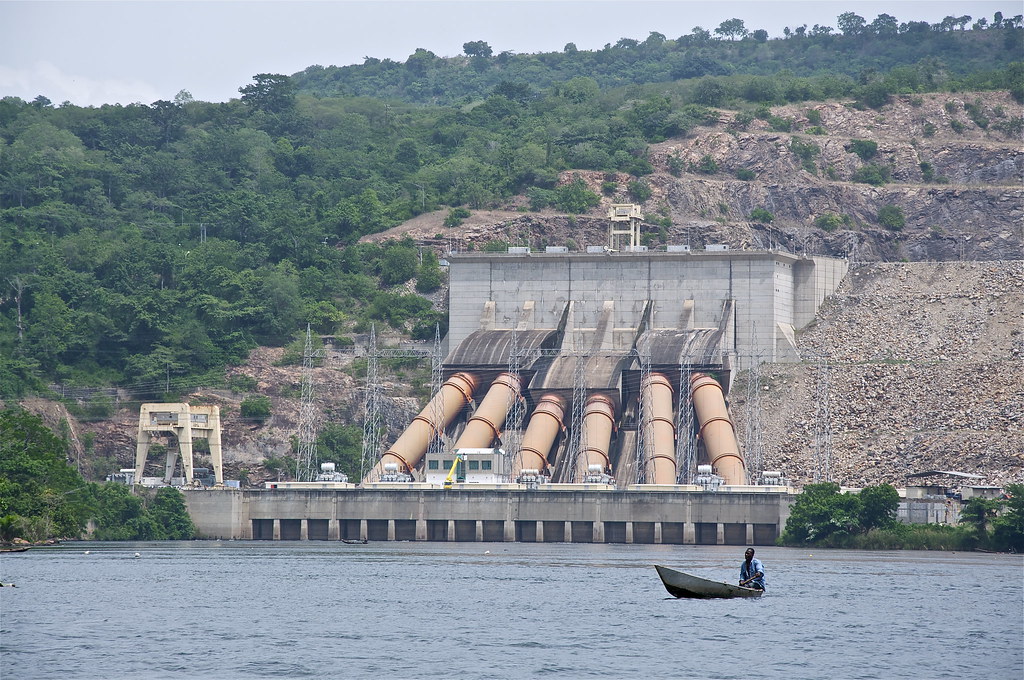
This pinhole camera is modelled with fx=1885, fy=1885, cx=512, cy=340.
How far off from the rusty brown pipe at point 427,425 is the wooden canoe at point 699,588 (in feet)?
220

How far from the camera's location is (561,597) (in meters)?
91.0

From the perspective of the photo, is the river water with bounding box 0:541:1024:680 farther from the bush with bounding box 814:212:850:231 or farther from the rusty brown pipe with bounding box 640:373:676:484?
the bush with bounding box 814:212:850:231

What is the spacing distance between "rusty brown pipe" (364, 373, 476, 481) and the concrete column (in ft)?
81.4

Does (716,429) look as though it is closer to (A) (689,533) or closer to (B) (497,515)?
(A) (689,533)

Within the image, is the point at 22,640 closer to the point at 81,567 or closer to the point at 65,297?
the point at 81,567

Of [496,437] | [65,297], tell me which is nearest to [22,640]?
[496,437]

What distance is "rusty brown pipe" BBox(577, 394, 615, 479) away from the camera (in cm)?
14862

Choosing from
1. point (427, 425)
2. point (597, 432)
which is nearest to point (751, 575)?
point (597, 432)

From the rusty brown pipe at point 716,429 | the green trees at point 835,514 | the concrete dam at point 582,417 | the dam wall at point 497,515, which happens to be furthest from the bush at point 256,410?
the green trees at point 835,514

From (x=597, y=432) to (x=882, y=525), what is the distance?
99.3ft

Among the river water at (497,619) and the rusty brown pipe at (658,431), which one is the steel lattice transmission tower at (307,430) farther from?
the river water at (497,619)

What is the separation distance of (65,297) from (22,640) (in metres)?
113

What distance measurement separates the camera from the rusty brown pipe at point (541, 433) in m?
150

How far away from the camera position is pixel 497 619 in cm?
8150
